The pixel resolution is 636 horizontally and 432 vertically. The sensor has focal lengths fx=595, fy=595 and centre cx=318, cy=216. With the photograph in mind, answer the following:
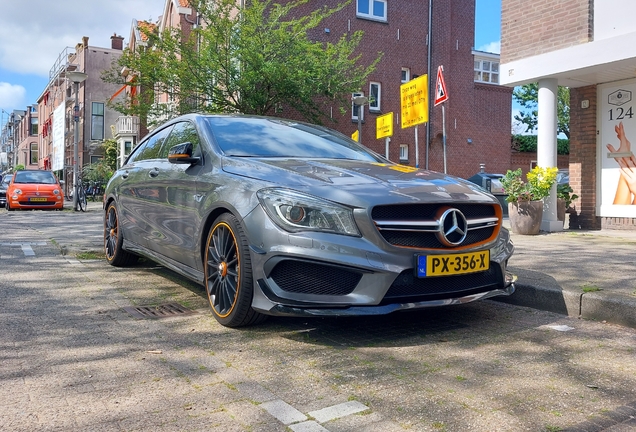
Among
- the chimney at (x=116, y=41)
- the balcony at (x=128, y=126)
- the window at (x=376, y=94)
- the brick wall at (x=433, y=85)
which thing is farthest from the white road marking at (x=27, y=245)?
the chimney at (x=116, y=41)

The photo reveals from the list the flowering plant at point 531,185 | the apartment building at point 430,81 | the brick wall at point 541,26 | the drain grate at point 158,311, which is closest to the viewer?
the drain grate at point 158,311

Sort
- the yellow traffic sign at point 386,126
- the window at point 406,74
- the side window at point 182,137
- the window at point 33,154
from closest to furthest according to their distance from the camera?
the side window at point 182,137 → the yellow traffic sign at point 386,126 → the window at point 406,74 → the window at point 33,154

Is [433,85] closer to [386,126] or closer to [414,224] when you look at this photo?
[386,126]

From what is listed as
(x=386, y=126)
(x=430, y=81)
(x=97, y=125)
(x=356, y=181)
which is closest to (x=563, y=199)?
(x=386, y=126)

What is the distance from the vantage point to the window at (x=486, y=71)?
3244 centimetres

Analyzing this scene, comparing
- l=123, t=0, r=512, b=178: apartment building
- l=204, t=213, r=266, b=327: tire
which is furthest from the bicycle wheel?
l=204, t=213, r=266, b=327: tire

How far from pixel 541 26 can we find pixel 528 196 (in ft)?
10.7

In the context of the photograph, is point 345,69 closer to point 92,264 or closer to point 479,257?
point 92,264

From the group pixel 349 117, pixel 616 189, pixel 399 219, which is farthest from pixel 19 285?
pixel 349 117

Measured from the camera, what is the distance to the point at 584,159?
1116 cm

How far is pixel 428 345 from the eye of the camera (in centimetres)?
364

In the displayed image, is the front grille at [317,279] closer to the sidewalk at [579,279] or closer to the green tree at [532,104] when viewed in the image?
the sidewalk at [579,279]

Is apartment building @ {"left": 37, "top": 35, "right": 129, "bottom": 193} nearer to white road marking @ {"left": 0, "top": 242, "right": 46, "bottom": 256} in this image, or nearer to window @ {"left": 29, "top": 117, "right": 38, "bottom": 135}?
window @ {"left": 29, "top": 117, "right": 38, "bottom": 135}

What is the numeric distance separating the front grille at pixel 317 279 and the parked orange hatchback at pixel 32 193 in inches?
726
